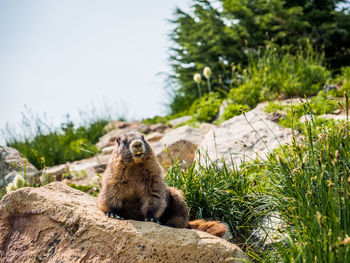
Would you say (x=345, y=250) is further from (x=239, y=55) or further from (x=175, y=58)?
(x=175, y=58)

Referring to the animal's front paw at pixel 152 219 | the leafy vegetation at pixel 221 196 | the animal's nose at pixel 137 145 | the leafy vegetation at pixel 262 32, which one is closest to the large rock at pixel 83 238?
the animal's front paw at pixel 152 219

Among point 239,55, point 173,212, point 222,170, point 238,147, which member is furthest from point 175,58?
point 173,212

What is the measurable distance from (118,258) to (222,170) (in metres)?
2.11

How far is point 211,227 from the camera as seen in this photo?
402cm

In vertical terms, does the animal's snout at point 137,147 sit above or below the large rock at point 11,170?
above

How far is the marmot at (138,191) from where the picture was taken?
12.8 ft

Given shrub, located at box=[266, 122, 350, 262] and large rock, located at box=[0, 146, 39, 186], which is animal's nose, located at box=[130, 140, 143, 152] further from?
large rock, located at box=[0, 146, 39, 186]

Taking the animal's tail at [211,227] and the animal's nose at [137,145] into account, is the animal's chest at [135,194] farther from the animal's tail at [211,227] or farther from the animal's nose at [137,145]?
the animal's tail at [211,227]

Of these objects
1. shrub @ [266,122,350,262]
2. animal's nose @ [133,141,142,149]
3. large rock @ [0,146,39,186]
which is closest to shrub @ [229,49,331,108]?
large rock @ [0,146,39,186]

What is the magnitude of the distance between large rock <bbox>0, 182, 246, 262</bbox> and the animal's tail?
36cm

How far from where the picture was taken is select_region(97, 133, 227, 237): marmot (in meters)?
3.90

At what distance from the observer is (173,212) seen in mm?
4105

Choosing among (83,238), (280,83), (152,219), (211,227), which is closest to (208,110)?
(280,83)

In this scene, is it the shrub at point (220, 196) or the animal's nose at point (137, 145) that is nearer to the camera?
the animal's nose at point (137, 145)
